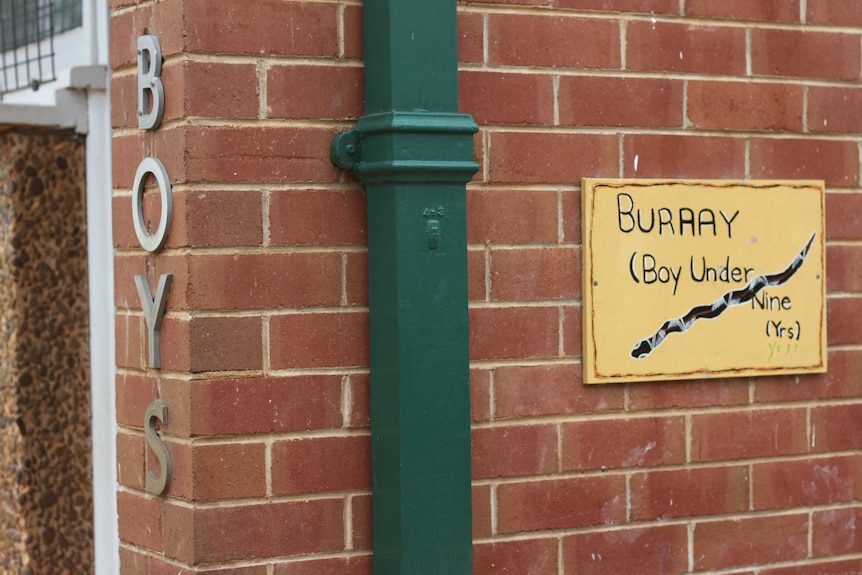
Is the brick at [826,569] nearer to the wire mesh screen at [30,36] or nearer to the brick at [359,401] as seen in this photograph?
the brick at [359,401]

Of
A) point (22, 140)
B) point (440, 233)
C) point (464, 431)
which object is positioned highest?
point (22, 140)

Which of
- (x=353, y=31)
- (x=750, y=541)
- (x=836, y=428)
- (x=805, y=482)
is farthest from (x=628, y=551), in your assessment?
(x=353, y=31)

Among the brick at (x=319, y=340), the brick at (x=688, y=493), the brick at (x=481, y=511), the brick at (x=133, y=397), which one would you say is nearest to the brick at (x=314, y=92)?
the brick at (x=319, y=340)

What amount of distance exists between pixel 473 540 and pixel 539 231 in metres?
0.67

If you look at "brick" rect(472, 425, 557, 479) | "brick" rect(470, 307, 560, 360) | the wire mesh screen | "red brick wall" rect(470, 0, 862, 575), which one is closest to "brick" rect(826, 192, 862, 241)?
"red brick wall" rect(470, 0, 862, 575)

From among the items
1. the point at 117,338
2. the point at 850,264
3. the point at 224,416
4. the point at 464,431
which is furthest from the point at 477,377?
the point at 850,264

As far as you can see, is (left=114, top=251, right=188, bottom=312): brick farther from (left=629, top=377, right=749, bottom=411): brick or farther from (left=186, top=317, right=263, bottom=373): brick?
(left=629, top=377, right=749, bottom=411): brick

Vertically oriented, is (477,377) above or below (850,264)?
below

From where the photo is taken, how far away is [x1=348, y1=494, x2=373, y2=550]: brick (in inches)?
101

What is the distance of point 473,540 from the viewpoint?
8.71 ft

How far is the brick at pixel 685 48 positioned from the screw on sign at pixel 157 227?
3.38 feet

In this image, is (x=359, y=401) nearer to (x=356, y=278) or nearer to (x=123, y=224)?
(x=356, y=278)

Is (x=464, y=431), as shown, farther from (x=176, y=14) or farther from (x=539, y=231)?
(x=176, y=14)

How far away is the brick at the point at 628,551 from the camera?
275 centimetres
